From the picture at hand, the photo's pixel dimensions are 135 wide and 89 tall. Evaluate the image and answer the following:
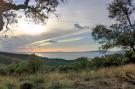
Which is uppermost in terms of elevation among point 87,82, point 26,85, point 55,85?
point 26,85

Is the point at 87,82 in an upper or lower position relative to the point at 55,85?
lower

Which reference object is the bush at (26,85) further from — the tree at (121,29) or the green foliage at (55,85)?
the tree at (121,29)

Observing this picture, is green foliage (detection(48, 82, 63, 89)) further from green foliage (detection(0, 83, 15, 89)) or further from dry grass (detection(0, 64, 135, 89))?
green foliage (detection(0, 83, 15, 89))

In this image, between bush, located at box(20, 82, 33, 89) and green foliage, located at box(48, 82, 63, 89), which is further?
green foliage, located at box(48, 82, 63, 89)

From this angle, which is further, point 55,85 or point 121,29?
point 121,29

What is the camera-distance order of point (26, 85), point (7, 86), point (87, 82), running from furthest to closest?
1. point (87, 82)
2. point (7, 86)
3. point (26, 85)

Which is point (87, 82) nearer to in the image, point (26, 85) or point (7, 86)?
point (26, 85)

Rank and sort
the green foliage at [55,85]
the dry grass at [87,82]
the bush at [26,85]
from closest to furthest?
the bush at [26,85]
the green foliage at [55,85]
the dry grass at [87,82]

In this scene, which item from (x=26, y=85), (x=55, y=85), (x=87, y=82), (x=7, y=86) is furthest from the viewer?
(x=87, y=82)

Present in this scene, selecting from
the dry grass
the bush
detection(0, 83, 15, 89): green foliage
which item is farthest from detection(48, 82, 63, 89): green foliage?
detection(0, 83, 15, 89): green foliage

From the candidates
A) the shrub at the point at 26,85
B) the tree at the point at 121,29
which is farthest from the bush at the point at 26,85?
the tree at the point at 121,29

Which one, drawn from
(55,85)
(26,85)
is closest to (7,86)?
(26,85)

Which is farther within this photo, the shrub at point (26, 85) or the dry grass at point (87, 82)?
the dry grass at point (87, 82)

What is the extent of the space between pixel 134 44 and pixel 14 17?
29.7 meters
